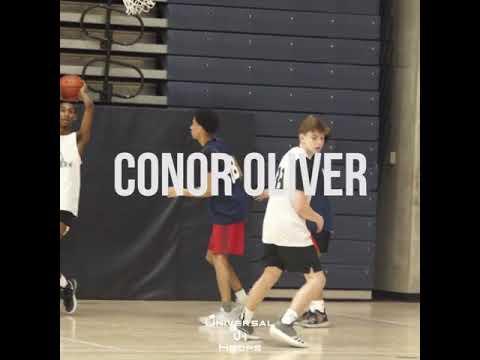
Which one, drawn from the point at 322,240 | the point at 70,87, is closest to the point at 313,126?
the point at 322,240

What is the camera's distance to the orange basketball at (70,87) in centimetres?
962

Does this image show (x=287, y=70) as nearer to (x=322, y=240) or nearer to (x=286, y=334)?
(x=322, y=240)

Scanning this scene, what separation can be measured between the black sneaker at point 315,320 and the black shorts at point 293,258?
1399 mm

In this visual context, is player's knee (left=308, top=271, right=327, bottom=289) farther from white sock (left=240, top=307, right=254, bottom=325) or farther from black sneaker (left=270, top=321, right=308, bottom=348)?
white sock (left=240, top=307, right=254, bottom=325)

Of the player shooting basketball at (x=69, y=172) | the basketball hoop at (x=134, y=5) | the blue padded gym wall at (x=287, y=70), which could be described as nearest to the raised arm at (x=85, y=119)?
the player shooting basketball at (x=69, y=172)

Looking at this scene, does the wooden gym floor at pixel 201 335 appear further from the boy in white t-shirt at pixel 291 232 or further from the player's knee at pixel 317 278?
the player's knee at pixel 317 278

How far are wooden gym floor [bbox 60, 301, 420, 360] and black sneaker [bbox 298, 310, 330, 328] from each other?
0.38 feet

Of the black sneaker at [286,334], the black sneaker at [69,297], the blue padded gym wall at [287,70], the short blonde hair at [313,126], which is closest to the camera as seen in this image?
the black sneaker at [286,334]

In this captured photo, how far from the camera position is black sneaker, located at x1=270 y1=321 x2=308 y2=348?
812 centimetres
